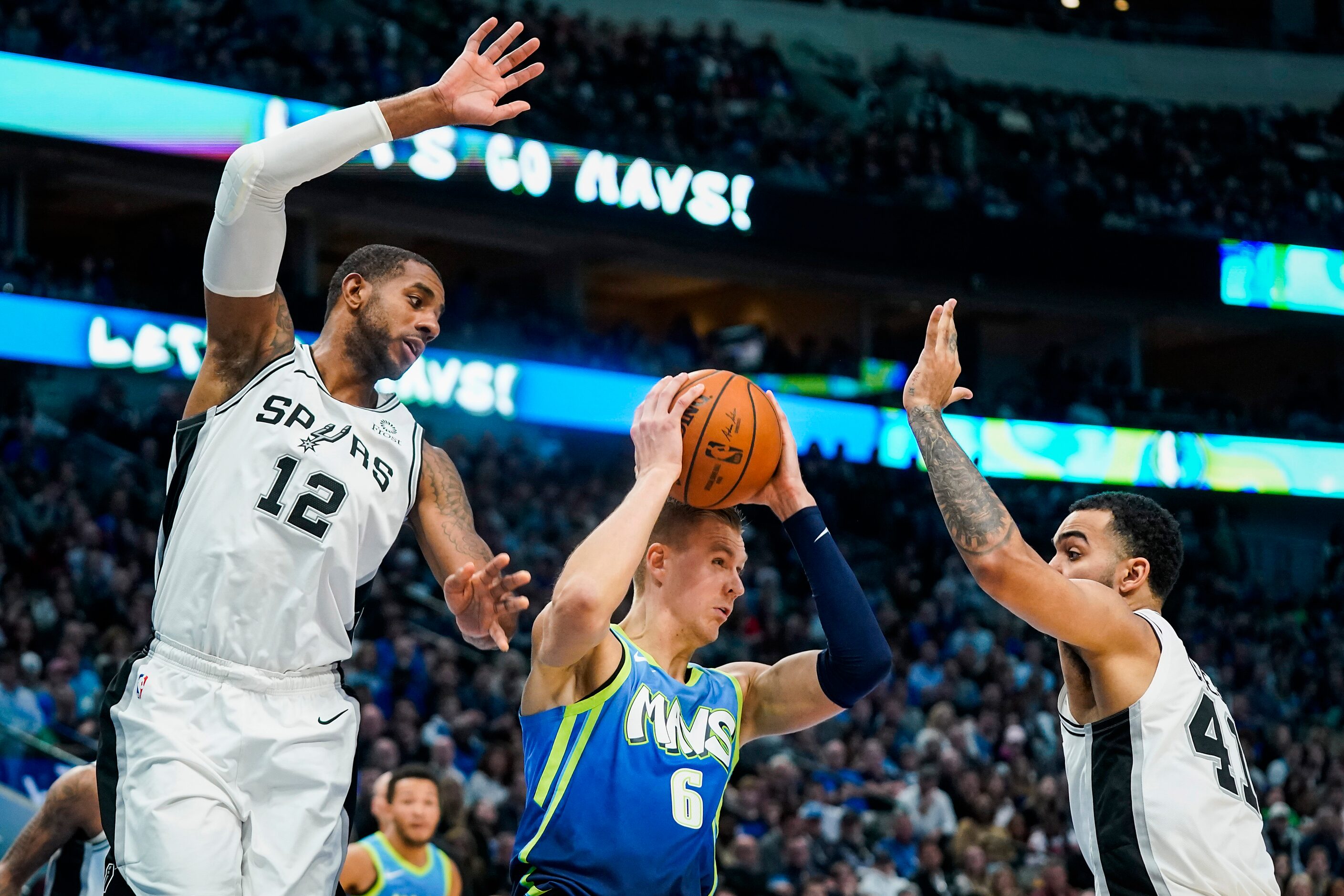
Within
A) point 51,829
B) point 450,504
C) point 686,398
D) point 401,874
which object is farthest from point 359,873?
point 686,398

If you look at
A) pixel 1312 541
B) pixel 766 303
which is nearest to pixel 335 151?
pixel 766 303

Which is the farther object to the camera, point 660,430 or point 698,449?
point 698,449

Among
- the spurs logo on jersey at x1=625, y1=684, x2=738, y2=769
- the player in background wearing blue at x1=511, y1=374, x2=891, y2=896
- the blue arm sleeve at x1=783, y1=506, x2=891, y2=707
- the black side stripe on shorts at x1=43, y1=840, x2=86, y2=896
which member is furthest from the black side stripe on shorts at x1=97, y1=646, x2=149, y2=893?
the black side stripe on shorts at x1=43, y1=840, x2=86, y2=896

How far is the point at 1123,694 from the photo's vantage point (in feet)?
12.9

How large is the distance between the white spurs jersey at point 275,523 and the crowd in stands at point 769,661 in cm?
348

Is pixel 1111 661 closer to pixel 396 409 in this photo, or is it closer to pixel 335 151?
pixel 396 409

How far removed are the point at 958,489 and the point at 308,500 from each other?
5.84 feet

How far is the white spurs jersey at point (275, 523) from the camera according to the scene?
11.8 feet

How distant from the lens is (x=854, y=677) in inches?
152

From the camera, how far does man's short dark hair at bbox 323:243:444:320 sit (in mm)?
4062

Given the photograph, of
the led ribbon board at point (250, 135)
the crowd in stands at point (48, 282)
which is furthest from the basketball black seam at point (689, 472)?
the crowd in stands at point (48, 282)

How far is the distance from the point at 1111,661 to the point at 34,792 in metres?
6.57

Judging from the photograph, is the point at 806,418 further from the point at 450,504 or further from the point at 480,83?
the point at 480,83

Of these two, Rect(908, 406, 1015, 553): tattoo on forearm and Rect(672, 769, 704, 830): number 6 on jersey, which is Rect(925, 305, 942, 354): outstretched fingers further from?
Rect(672, 769, 704, 830): number 6 on jersey
